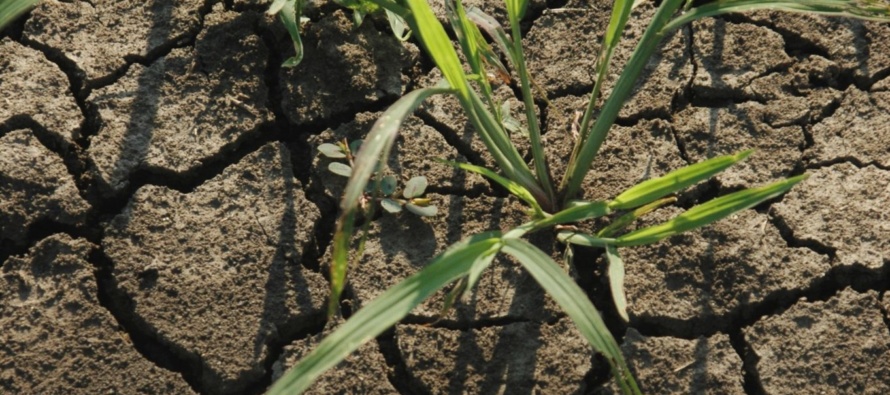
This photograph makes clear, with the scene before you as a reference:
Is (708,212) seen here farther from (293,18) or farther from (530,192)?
(293,18)

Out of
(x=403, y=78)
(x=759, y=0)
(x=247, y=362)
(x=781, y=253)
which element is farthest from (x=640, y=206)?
(x=247, y=362)

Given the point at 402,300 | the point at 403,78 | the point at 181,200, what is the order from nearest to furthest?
the point at 402,300, the point at 181,200, the point at 403,78

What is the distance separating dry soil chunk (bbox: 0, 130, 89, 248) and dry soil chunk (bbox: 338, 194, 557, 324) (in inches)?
26.4

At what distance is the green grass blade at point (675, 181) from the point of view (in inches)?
67.7

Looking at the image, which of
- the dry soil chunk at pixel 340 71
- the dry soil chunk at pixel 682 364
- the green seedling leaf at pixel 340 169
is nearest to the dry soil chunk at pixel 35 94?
the dry soil chunk at pixel 340 71

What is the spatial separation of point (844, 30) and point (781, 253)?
66cm

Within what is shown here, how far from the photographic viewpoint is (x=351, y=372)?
2004 mm

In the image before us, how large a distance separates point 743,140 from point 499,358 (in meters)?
0.79

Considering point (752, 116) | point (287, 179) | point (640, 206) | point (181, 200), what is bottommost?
point (181, 200)

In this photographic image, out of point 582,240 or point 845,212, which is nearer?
point 582,240

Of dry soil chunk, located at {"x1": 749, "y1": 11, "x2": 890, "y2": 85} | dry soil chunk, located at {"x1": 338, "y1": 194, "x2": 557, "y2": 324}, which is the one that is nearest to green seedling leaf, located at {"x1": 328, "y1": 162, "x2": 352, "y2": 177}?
dry soil chunk, located at {"x1": 338, "y1": 194, "x2": 557, "y2": 324}

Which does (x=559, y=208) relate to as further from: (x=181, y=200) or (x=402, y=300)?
(x=181, y=200)

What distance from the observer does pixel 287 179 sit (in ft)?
7.26

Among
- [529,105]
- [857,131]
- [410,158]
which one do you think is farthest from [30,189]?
[857,131]
